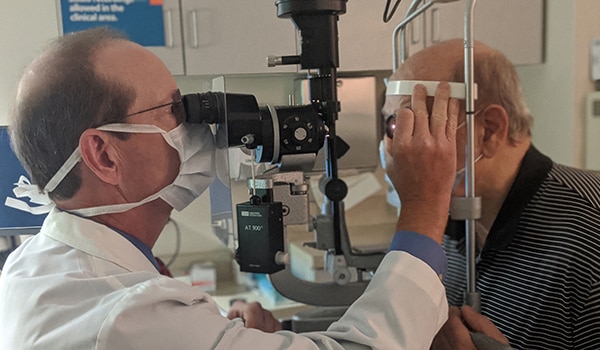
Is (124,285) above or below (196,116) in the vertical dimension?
below

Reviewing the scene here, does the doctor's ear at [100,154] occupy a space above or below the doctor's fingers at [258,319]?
above

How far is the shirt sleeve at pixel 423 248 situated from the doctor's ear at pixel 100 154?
49 cm

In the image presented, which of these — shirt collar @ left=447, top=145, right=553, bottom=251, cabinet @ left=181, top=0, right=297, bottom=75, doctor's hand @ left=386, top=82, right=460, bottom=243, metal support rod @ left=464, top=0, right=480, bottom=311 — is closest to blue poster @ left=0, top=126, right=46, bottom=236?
cabinet @ left=181, top=0, right=297, bottom=75

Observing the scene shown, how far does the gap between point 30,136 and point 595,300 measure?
106 centimetres

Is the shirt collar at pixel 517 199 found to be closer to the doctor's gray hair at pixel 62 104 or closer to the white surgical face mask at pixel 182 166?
the white surgical face mask at pixel 182 166

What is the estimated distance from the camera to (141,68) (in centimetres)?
89

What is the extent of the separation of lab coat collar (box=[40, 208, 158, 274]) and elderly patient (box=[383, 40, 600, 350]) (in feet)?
1.93

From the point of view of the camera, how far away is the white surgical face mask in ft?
2.85

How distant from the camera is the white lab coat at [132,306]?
0.72 meters

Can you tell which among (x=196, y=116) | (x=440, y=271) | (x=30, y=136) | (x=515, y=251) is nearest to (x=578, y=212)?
(x=515, y=251)

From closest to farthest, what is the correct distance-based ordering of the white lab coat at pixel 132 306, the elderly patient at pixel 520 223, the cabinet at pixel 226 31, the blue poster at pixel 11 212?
the white lab coat at pixel 132 306 → the elderly patient at pixel 520 223 → the blue poster at pixel 11 212 → the cabinet at pixel 226 31

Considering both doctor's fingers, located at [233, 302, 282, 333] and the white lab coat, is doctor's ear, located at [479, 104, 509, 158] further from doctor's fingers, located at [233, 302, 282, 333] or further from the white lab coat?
doctor's fingers, located at [233, 302, 282, 333]

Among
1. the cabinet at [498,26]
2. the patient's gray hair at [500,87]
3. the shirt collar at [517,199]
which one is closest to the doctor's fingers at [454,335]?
the shirt collar at [517,199]

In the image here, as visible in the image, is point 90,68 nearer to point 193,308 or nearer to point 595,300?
point 193,308
